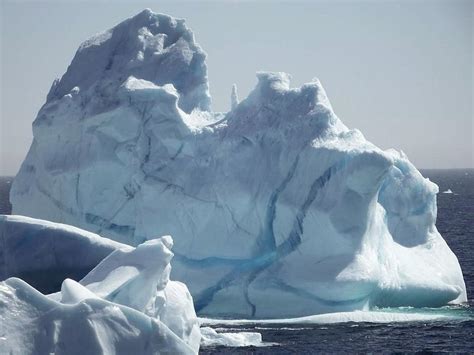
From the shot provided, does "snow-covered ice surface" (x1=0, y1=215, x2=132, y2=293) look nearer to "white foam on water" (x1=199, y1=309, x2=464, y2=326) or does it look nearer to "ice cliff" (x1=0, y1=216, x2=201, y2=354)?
"ice cliff" (x1=0, y1=216, x2=201, y2=354)

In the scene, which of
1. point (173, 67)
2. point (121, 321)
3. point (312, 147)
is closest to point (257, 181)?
point (312, 147)

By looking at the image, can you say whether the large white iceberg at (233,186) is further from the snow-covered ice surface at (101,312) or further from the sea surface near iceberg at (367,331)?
the snow-covered ice surface at (101,312)

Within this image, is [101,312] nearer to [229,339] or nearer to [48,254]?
[48,254]

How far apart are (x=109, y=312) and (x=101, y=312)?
123 millimetres

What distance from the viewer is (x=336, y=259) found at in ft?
69.2

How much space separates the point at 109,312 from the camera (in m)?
12.9

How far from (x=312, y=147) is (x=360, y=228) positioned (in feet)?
6.85

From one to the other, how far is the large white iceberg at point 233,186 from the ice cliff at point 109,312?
6.14 meters

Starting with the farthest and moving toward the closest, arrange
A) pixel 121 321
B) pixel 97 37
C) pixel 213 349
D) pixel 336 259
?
pixel 97 37 → pixel 336 259 → pixel 213 349 → pixel 121 321

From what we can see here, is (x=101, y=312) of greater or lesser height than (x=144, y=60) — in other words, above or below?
below

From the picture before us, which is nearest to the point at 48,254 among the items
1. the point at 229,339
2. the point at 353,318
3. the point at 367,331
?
the point at 229,339

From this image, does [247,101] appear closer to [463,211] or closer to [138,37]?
[138,37]

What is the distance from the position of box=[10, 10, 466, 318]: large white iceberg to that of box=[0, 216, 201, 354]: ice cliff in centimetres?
614

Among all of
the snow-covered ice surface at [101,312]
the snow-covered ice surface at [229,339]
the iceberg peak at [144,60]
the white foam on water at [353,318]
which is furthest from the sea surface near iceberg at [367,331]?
the iceberg peak at [144,60]
